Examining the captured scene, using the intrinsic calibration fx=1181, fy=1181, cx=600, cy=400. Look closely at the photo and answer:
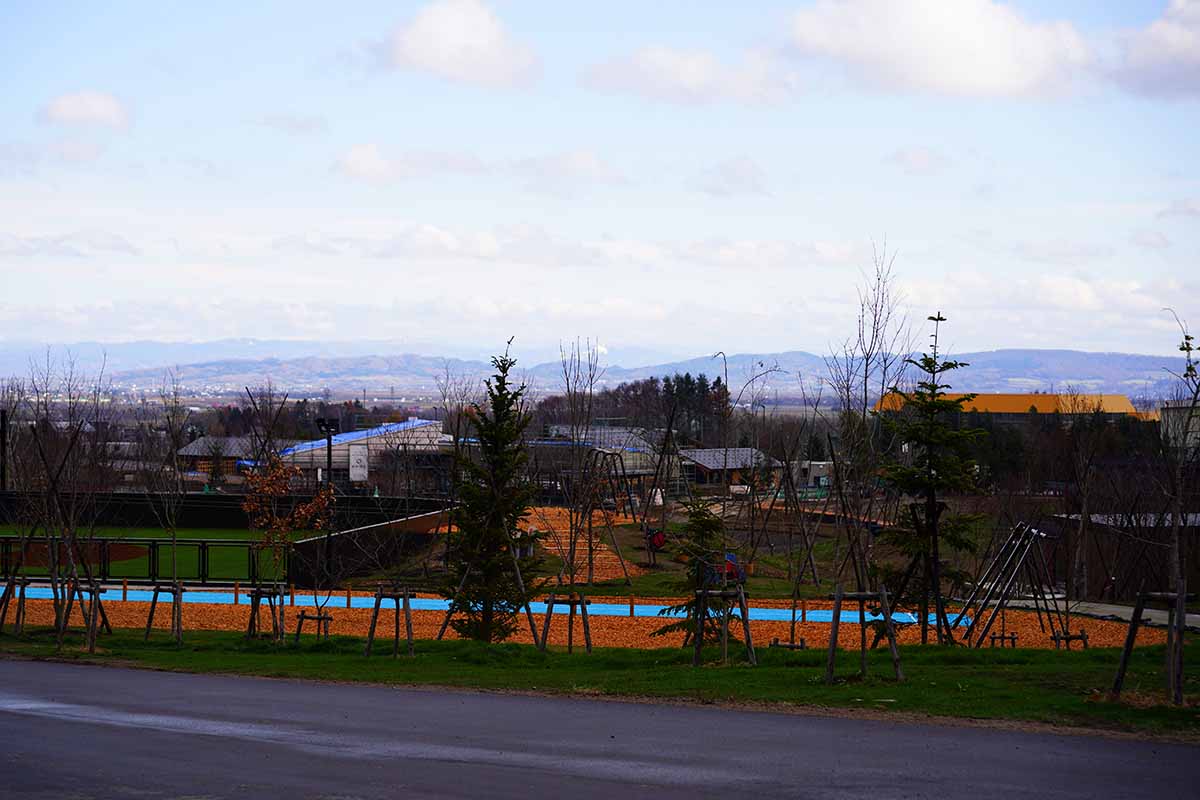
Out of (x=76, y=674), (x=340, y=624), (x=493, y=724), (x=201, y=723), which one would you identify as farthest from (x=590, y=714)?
(x=340, y=624)

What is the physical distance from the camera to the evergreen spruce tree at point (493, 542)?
73.8 feet

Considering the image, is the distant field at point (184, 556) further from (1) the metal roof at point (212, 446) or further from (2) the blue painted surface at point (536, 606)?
(1) the metal roof at point (212, 446)

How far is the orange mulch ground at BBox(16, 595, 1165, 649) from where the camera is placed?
80.1ft

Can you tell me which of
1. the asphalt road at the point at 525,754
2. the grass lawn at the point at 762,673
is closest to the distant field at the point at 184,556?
the grass lawn at the point at 762,673

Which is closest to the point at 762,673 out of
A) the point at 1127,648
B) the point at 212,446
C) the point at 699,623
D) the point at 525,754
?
the point at 699,623

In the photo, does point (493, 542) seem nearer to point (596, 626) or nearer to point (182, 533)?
point (596, 626)

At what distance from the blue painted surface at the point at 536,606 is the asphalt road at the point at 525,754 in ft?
49.0

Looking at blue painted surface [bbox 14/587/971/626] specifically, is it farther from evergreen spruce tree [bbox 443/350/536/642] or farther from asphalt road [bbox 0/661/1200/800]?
asphalt road [bbox 0/661/1200/800]

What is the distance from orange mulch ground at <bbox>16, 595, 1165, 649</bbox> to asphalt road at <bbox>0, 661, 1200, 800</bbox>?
427 inches

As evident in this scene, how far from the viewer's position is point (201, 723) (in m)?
12.8

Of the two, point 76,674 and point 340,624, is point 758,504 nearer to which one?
point 340,624

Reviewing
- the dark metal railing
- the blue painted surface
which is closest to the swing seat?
the blue painted surface

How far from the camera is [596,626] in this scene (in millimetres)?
26953

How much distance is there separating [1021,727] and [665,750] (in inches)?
148
